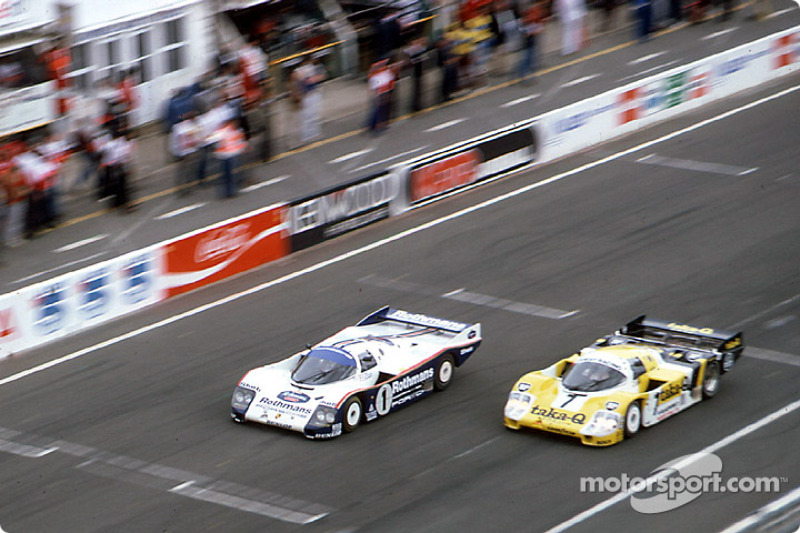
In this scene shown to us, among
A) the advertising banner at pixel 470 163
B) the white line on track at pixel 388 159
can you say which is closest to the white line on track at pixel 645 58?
the advertising banner at pixel 470 163

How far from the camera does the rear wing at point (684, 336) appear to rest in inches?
779

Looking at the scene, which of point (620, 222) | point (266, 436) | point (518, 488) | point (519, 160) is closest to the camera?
point (518, 488)

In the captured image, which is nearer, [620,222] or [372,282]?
[372,282]

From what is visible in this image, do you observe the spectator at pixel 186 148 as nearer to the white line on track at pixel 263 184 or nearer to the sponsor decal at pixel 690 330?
the white line on track at pixel 263 184

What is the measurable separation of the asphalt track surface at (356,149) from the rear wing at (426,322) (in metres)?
7.48

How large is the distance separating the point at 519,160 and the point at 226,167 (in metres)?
6.69

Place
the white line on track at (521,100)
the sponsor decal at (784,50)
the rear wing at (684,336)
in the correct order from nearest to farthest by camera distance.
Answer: the rear wing at (684,336)
the white line on track at (521,100)
the sponsor decal at (784,50)

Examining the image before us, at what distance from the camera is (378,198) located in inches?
1103

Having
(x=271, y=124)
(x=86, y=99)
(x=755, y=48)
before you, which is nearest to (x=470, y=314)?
(x=271, y=124)

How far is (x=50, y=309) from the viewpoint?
22.7 metres

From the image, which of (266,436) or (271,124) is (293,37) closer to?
(271,124)

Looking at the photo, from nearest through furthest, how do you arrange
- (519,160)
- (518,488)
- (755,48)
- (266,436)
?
(518,488) < (266,436) < (519,160) < (755,48)

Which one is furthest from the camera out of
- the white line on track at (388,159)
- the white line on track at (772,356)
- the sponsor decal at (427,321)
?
the white line on track at (388,159)

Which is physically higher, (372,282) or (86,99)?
(86,99)
